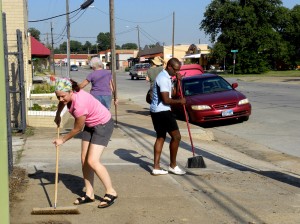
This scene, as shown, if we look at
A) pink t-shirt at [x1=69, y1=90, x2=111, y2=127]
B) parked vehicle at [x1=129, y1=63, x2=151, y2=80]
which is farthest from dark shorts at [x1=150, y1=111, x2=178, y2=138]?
parked vehicle at [x1=129, y1=63, x2=151, y2=80]

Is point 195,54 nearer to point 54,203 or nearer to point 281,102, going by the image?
point 281,102

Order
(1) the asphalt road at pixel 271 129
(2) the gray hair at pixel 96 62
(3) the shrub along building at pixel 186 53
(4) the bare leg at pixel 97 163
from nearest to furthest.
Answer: (4) the bare leg at pixel 97 163 → (2) the gray hair at pixel 96 62 → (1) the asphalt road at pixel 271 129 → (3) the shrub along building at pixel 186 53

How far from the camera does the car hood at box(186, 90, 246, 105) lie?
1406 centimetres

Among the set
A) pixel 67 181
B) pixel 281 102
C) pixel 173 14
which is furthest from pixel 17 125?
pixel 173 14

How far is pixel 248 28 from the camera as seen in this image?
66.9 metres

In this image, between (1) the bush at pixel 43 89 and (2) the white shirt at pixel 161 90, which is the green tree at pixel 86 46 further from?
(2) the white shirt at pixel 161 90

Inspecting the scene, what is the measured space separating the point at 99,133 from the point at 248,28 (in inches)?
2517

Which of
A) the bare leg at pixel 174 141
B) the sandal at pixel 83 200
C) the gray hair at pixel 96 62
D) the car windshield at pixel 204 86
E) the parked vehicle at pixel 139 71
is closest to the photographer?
the sandal at pixel 83 200

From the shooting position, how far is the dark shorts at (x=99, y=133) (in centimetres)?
557

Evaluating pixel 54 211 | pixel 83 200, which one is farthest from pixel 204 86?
pixel 54 211

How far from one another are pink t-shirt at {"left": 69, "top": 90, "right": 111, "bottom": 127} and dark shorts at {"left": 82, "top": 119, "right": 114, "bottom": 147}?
5 centimetres

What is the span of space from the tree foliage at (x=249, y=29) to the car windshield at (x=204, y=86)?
47.5 m

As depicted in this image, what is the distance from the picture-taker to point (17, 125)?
11.4 meters

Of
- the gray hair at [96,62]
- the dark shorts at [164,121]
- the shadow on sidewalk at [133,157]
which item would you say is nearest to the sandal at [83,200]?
the dark shorts at [164,121]
